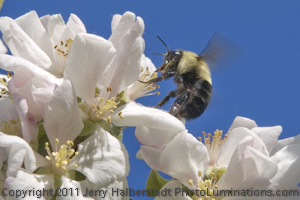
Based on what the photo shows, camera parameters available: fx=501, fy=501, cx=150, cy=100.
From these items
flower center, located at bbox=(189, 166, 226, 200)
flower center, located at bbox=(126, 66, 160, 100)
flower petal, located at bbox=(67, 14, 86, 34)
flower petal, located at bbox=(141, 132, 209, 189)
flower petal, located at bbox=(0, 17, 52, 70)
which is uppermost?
flower petal, located at bbox=(67, 14, 86, 34)

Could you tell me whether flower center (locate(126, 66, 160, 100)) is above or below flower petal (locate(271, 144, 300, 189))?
above

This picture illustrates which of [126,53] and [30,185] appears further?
[126,53]

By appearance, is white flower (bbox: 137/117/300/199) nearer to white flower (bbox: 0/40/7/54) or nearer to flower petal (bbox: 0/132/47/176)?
flower petal (bbox: 0/132/47/176)

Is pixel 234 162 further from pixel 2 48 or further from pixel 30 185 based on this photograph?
pixel 2 48

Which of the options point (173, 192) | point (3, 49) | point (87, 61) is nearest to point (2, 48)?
point (3, 49)

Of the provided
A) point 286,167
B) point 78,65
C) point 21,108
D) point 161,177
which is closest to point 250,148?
point 286,167

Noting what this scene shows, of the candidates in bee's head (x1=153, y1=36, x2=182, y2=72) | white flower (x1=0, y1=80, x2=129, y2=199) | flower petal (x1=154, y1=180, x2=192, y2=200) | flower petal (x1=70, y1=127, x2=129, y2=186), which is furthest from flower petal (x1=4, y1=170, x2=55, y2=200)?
bee's head (x1=153, y1=36, x2=182, y2=72)

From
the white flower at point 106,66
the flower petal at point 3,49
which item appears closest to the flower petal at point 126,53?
the white flower at point 106,66
